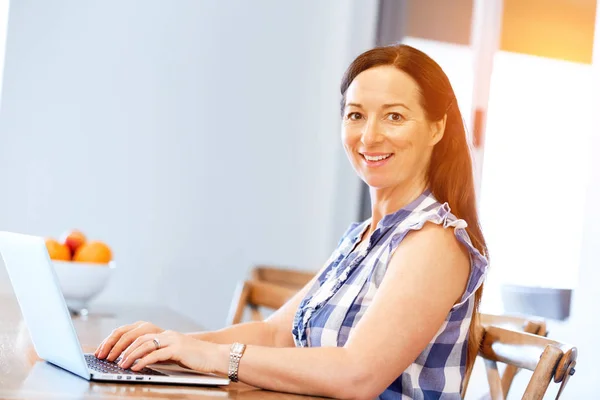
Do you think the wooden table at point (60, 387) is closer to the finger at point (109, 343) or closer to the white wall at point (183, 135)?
the finger at point (109, 343)

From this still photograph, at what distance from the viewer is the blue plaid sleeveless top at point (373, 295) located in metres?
1.39

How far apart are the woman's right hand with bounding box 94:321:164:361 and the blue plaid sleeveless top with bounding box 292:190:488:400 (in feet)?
1.02

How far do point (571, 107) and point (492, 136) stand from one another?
36 centimetres

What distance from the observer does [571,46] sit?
2250 mm

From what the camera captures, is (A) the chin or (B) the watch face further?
(A) the chin

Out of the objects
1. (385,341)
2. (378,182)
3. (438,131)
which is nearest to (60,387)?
(385,341)

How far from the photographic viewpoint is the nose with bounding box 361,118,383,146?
1.54 metres

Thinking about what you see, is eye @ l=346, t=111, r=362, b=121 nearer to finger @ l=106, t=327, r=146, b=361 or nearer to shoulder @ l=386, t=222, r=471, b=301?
shoulder @ l=386, t=222, r=471, b=301

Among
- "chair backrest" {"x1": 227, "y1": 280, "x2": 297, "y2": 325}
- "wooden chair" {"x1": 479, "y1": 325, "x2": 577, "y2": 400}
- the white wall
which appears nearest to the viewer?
"wooden chair" {"x1": 479, "y1": 325, "x2": 577, "y2": 400}

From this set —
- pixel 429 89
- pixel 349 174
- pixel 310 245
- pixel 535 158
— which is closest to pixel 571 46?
pixel 535 158

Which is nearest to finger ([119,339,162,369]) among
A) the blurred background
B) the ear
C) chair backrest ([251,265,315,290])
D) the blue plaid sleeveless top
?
the blue plaid sleeveless top

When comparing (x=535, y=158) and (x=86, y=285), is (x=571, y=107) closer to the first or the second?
(x=535, y=158)

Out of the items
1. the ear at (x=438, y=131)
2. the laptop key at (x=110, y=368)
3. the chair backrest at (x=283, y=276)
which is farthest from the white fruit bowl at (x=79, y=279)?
the ear at (x=438, y=131)

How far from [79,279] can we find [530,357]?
4.21 ft
